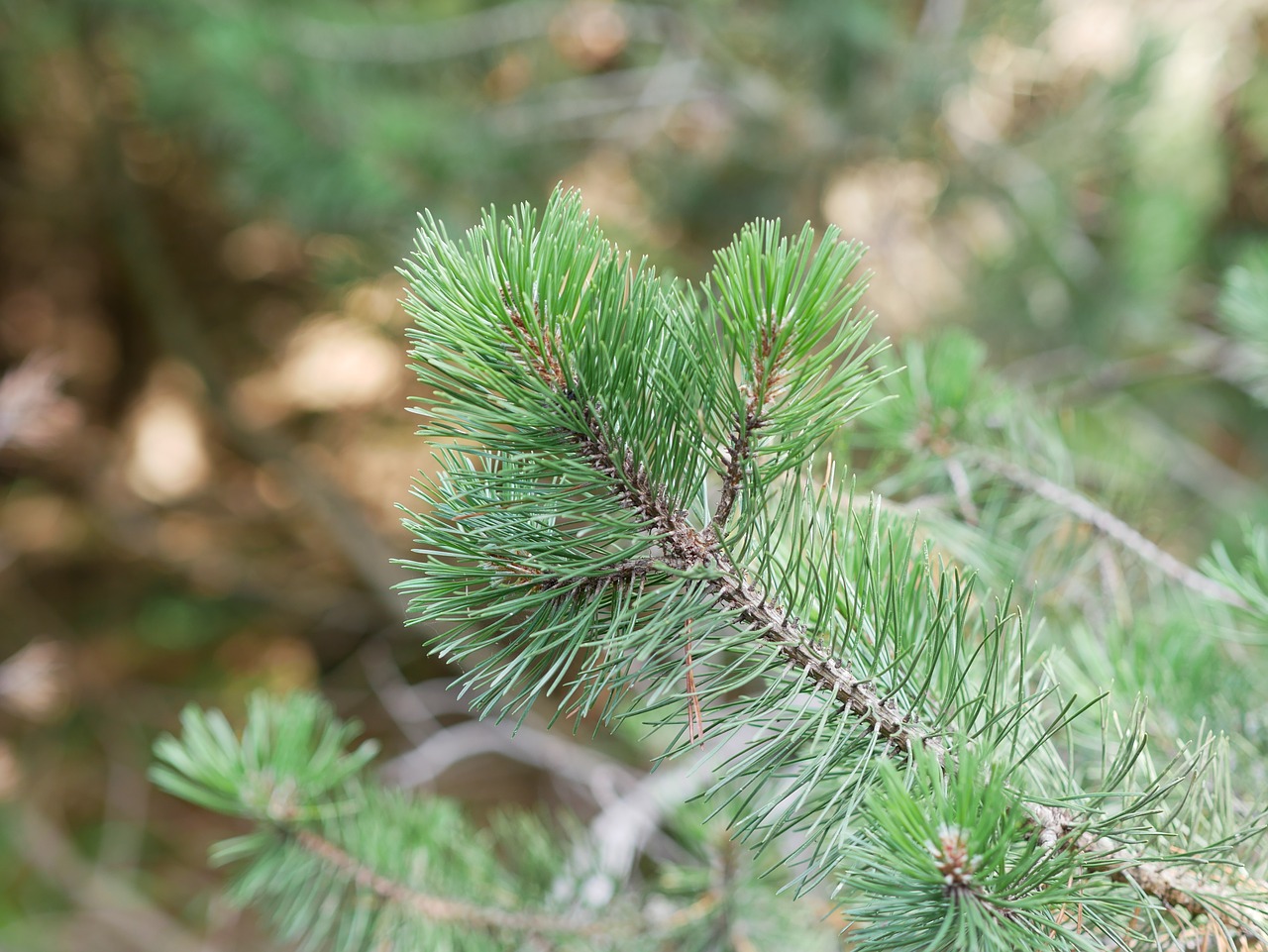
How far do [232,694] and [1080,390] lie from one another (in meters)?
1.92

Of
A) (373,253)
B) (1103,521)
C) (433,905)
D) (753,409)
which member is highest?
(373,253)

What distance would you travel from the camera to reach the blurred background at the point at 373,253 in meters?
1.07

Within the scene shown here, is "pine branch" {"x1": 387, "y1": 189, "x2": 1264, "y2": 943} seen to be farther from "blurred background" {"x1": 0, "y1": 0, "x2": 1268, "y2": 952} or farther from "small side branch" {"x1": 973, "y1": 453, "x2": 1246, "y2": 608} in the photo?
"blurred background" {"x1": 0, "y1": 0, "x2": 1268, "y2": 952}

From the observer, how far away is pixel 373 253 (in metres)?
1.08

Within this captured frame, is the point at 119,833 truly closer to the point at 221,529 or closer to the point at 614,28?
the point at 221,529

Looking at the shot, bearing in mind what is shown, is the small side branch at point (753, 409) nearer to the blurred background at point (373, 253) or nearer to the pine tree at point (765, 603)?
the pine tree at point (765, 603)

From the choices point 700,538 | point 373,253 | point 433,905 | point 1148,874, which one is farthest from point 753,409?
point 373,253

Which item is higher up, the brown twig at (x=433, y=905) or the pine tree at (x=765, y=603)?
the pine tree at (x=765, y=603)

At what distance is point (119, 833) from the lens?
5.89 feet

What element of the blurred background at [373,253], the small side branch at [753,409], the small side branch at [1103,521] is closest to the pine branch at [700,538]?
the small side branch at [753,409]

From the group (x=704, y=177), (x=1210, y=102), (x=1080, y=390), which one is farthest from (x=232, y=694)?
(x=1210, y=102)

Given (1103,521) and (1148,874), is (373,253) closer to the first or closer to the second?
(1103,521)

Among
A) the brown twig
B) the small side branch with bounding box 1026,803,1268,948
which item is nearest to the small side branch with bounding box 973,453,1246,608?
the small side branch with bounding box 1026,803,1268,948

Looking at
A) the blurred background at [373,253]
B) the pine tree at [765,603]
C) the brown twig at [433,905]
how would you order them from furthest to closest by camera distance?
1. the blurred background at [373,253]
2. the brown twig at [433,905]
3. the pine tree at [765,603]
